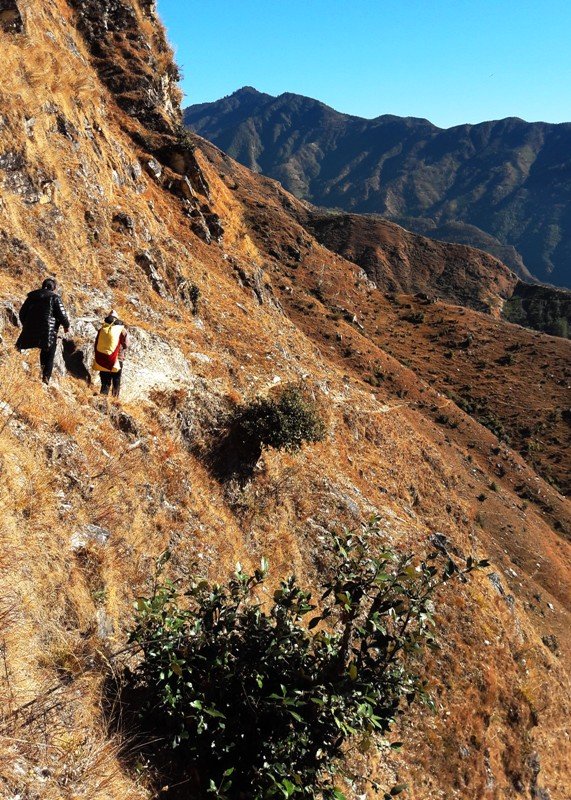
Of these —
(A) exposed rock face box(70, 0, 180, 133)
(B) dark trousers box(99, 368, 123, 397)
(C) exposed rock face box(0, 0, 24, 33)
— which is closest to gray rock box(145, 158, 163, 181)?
(A) exposed rock face box(70, 0, 180, 133)

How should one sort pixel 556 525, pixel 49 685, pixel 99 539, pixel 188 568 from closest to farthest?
1. pixel 49 685
2. pixel 99 539
3. pixel 188 568
4. pixel 556 525

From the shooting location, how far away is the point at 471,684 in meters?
13.2

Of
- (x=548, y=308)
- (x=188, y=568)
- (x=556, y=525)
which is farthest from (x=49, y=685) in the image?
(x=548, y=308)

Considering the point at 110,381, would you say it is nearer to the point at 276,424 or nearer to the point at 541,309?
the point at 276,424

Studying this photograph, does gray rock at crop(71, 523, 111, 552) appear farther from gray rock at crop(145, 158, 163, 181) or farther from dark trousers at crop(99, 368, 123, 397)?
gray rock at crop(145, 158, 163, 181)

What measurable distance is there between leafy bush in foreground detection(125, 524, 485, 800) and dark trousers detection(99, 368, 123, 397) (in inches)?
243

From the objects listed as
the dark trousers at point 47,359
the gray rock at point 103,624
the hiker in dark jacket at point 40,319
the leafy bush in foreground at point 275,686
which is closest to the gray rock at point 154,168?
the hiker in dark jacket at point 40,319

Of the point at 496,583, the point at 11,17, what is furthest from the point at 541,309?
the point at 11,17

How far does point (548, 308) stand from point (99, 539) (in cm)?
12612

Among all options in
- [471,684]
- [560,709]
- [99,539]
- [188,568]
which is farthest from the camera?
[560,709]

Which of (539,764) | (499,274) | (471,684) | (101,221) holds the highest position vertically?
(499,274)

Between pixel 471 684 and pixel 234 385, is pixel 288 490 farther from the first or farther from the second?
pixel 471 684

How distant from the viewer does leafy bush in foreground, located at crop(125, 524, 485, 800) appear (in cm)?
422

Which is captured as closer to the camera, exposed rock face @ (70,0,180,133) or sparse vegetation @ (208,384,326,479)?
sparse vegetation @ (208,384,326,479)
